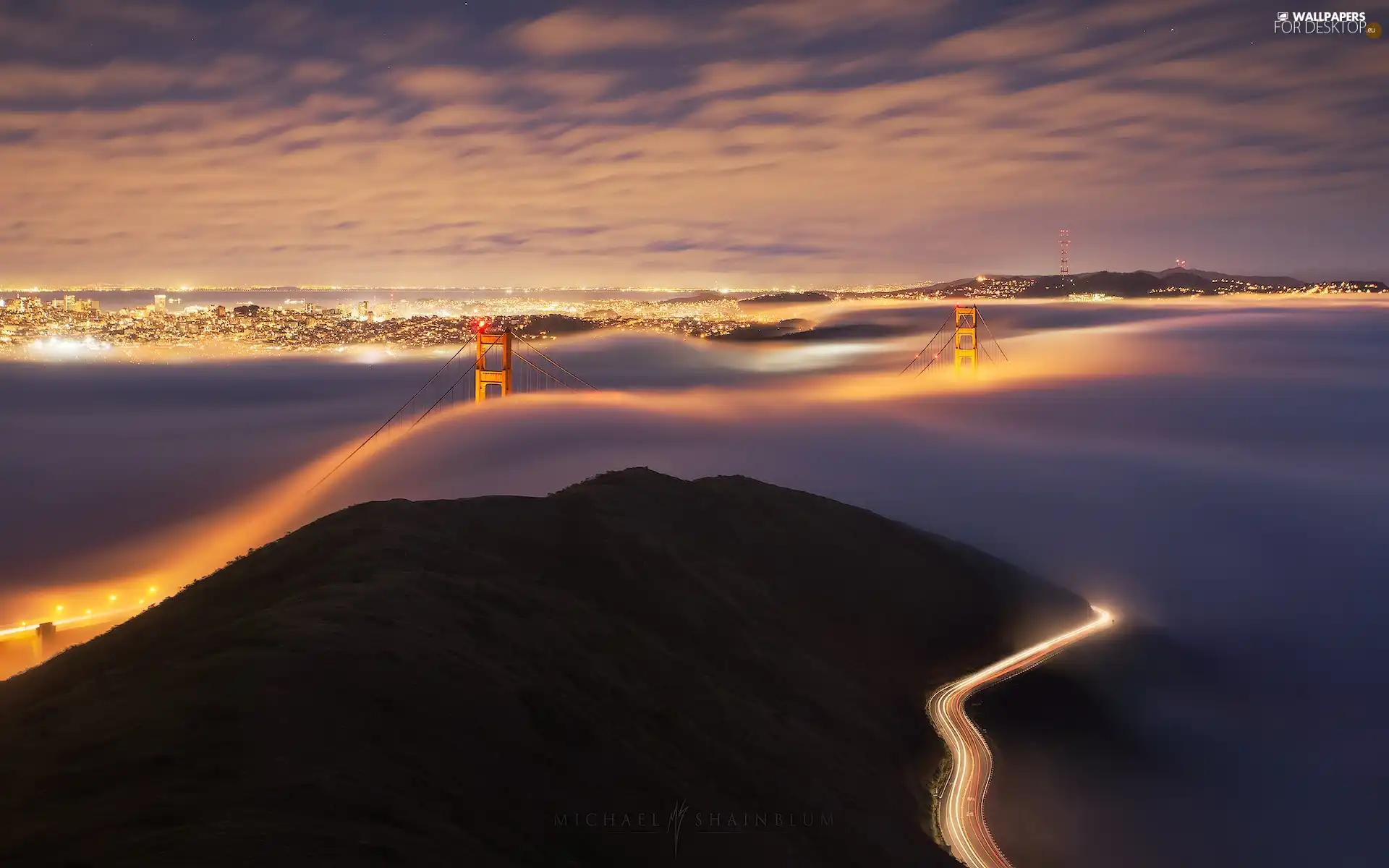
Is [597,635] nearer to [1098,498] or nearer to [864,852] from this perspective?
[864,852]

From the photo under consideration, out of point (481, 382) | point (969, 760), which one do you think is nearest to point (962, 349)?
point (481, 382)

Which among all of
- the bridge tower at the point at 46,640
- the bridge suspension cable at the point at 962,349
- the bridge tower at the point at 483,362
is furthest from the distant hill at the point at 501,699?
the bridge suspension cable at the point at 962,349

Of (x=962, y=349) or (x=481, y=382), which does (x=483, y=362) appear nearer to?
(x=481, y=382)

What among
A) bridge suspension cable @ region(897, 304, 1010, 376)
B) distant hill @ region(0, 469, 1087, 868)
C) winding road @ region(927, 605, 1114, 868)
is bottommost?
winding road @ region(927, 605, 1114, 868)

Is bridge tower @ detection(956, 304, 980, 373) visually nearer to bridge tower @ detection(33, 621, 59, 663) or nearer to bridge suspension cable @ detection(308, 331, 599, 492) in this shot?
bridge suspension cable @ detection(308, 331, 599, 492)

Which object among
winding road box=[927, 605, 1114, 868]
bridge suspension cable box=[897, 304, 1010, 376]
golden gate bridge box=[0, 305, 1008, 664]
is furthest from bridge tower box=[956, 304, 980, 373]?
winding road box=[927, 605, 1114, 868]

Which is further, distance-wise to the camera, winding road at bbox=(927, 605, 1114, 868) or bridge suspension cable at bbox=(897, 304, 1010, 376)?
bridge suspension cable at bbox=(897, 304, 1010, 376)
